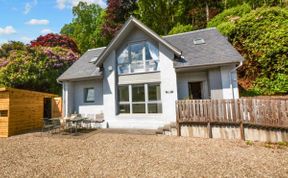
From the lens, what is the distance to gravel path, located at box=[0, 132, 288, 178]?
5.14 meters

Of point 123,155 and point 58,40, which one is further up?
point 58,40

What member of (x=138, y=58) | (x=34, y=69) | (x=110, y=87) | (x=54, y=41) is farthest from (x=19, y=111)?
(x=54, y=41)

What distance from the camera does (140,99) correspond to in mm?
12117

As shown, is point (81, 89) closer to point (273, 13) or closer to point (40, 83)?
point (40, 83)

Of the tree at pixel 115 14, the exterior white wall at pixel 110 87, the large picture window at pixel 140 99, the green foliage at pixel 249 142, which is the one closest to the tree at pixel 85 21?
the tree at pixel 115 14

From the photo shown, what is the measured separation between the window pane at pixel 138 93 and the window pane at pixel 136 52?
1.98 m

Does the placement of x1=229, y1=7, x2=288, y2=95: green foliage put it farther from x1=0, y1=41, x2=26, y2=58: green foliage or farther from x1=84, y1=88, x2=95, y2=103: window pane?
x1=0, y1=41, x2=26, y2=58: green foliage

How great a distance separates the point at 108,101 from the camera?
1257cm

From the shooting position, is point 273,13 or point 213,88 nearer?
point 213,88

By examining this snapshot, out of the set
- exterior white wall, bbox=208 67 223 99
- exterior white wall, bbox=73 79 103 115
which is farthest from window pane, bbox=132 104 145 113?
exterior white wall, bbox=208 67 223 99

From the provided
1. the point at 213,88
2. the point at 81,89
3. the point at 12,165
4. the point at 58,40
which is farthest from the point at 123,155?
the point at 58,40

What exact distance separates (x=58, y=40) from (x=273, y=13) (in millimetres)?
32692

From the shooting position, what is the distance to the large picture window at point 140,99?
38.6ft

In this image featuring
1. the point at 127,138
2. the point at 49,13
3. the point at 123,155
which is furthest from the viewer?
the point at 49,13
